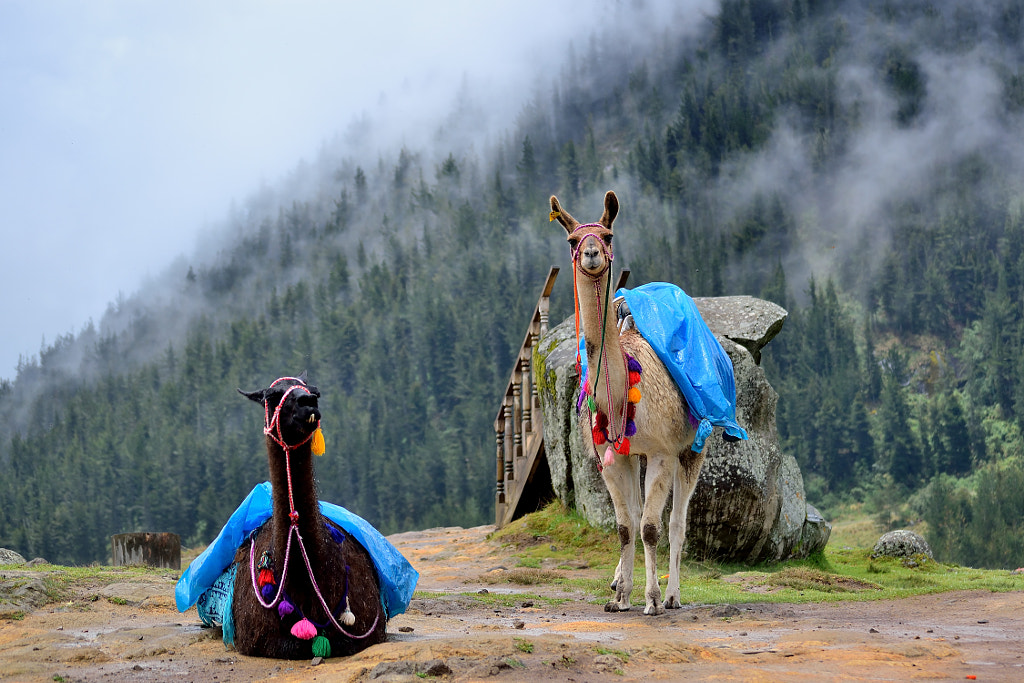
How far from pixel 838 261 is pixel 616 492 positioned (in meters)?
53.9

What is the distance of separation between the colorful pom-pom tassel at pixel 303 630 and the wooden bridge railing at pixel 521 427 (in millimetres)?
8498

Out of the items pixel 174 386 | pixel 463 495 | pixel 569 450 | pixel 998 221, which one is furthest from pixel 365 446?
pixel 569 450

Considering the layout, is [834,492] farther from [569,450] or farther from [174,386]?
[174,386]

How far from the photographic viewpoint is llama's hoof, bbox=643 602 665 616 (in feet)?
22.1

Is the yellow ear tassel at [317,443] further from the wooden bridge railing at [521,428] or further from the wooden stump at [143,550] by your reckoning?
the wooden bridge railing at [521,428]

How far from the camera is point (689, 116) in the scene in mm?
71562

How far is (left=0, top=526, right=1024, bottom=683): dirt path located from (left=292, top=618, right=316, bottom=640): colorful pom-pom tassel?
0.14 m

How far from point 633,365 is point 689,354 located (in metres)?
0.74

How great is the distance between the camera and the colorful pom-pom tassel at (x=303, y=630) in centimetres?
493

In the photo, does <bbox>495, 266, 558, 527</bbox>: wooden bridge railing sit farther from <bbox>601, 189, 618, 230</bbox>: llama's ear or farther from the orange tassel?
the orange tassel

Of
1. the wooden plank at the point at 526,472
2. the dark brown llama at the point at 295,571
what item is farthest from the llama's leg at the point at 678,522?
the wooden plank at the point at 526,472

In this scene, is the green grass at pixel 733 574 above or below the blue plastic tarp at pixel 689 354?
below

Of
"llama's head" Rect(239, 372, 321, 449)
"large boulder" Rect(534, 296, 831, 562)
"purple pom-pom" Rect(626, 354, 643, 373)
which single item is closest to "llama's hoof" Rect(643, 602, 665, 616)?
"purple pom-pom" Rect(626, 354, 643, 373)

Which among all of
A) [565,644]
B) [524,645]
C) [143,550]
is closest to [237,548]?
[524,645]
